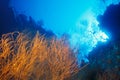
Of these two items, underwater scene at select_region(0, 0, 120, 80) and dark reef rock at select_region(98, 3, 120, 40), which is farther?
dark reef rock at select_region(98, 3, 120, 40)

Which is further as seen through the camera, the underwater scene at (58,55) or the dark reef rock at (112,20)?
the dark reef rock at (112,20)

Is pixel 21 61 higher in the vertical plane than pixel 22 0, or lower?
lower

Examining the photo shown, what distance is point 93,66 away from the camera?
51.0 ft

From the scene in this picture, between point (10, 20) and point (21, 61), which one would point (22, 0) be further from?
point (21, 61)

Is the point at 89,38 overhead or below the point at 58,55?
overhead

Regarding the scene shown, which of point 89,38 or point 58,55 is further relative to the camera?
point 89,38

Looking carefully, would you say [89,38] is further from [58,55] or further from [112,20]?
[58,55]

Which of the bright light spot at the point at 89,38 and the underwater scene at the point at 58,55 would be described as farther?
the bright light spot at the point at 89,38

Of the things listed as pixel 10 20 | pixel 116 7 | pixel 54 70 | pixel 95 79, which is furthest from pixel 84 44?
pixel 54 70

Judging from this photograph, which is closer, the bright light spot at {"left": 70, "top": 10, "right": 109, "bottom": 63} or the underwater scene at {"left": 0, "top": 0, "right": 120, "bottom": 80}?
the underwater scene at {"left": 0, "top": 0, "right": 120, "bottom": 80}

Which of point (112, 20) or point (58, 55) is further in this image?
point (112, 20)

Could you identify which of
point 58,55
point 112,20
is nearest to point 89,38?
point 112,20

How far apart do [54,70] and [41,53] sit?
1228mm

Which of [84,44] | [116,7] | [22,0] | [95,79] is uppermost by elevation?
[22,0]
